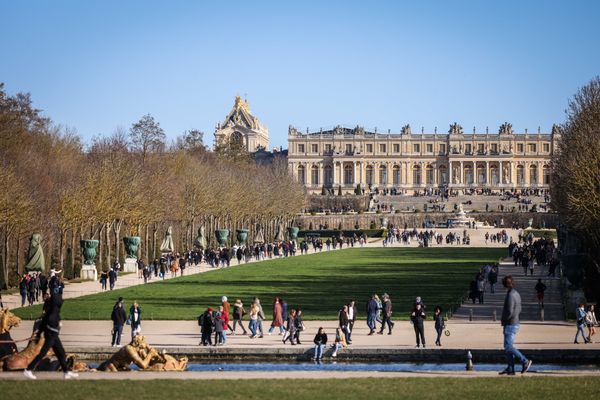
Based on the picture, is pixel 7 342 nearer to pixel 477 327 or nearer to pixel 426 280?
pixel 477 327

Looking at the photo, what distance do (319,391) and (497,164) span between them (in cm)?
17025

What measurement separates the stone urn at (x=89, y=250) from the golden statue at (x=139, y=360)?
35.3 metres

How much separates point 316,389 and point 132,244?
46855 millimetres

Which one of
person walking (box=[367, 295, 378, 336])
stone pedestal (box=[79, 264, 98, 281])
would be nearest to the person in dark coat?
person walking (box=[367, 295, 378, 336])

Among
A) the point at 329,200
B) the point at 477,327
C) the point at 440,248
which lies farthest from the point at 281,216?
the point at 477,327

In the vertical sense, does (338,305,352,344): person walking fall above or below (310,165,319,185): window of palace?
below

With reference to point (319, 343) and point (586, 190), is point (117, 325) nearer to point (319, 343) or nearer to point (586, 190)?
point (319, 343)

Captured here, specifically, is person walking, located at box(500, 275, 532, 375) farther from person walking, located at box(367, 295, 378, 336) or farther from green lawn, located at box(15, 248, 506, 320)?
green lawn, located at box(15, 248, 506, 320)

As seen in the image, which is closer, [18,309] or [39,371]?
[39,371]

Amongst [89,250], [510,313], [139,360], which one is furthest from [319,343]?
[89,250]

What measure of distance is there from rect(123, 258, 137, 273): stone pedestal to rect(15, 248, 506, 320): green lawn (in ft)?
16.3

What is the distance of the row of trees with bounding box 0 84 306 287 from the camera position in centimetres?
6200

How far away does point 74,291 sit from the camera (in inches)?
2069

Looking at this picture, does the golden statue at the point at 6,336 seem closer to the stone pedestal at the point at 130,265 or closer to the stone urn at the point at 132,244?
the stone urn at the point at 132,244
